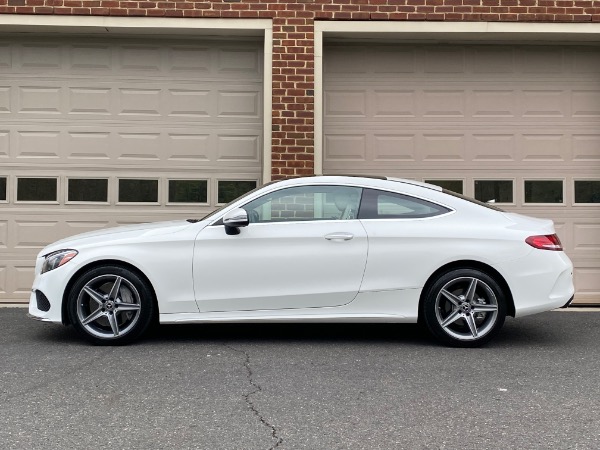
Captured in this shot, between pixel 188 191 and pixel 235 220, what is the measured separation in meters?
3.13

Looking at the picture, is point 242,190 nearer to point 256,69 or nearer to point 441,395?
point 256,69

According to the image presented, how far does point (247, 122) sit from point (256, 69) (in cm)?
69

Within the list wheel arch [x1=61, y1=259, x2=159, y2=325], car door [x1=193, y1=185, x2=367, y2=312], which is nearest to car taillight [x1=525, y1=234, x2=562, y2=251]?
car door [x1=193, y1=185, x2=367, y2=312]

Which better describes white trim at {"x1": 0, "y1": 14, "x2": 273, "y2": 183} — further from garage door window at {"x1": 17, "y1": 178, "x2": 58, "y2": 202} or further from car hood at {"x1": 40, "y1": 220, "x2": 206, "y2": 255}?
car hood at {"x1": 40, "y1": 220, "x2": 206, "y2": 255}

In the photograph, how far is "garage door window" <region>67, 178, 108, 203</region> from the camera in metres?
9.03

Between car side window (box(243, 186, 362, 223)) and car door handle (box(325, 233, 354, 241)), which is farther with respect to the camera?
car side window (box(243, 186, 362, 223))

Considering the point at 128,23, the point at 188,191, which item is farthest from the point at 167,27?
the point at 188,191

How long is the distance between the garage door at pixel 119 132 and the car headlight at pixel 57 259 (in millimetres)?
2718

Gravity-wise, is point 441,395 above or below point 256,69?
below

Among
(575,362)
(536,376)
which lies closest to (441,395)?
(536,376)

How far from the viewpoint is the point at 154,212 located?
356 inches

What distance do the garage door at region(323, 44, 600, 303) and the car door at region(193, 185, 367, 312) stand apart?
3.15 m

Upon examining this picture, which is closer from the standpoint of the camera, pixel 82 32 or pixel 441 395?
pixel 441 395

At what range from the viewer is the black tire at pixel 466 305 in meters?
6.16
